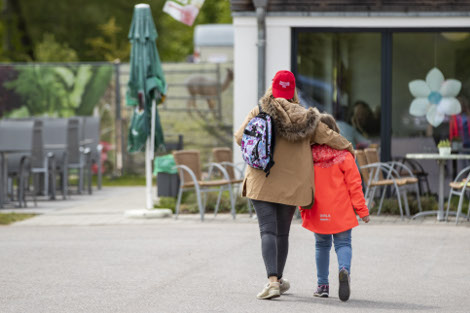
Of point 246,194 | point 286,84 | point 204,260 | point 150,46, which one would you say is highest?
point 150,46

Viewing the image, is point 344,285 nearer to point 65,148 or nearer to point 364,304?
point 364,304

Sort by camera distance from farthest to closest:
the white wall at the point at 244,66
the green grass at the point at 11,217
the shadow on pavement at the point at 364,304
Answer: the white wall at the point at 244,66 → the green grass at the point at 11,217 → the shadow on pavement at the point at 364,304

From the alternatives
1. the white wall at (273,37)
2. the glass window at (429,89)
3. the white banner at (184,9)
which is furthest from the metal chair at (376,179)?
the white banner at (184,9)

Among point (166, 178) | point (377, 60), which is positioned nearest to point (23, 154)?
point (166, 178)

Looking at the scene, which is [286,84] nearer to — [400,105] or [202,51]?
[400,105]

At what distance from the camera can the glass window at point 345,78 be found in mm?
14844

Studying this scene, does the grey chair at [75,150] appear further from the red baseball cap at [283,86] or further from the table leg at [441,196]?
the red baseball cap at [283,86]

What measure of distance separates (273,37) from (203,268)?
656 cm

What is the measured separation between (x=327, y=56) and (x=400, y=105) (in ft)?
4.47

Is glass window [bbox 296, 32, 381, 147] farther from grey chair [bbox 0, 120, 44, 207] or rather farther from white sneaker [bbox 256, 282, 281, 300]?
white sneaker [bbox 256, 282, 281, 300]

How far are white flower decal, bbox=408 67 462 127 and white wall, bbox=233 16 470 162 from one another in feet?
2.90

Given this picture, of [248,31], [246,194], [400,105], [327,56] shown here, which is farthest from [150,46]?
[246,194]

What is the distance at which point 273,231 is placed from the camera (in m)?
7.28

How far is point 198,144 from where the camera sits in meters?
20.9
